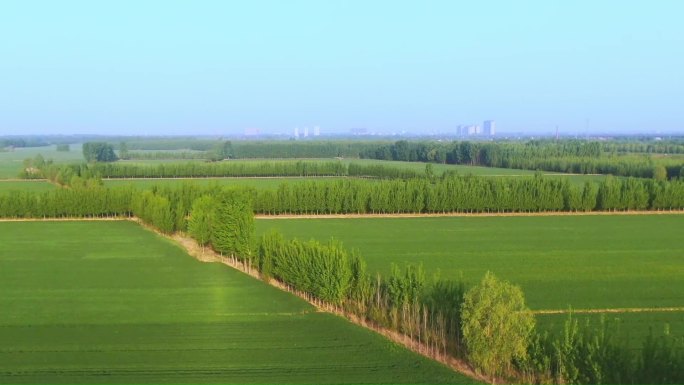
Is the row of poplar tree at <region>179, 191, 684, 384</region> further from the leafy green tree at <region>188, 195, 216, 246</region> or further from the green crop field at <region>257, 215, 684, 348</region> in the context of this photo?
the leafy green tree at <region>188, 195, 216, 246</region>

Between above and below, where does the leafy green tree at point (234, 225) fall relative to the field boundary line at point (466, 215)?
above

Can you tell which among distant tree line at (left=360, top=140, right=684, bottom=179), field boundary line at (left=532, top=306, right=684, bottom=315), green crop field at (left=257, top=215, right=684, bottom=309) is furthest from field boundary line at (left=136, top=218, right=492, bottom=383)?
distant tree line at (left=360, top=140, right=684, bottom=179)

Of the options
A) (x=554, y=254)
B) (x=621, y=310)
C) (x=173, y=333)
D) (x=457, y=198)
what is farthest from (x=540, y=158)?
(x=173, y=333)

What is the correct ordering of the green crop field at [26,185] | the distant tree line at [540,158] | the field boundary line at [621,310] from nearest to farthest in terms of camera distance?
1. the field boundary line at [621,310]
2. the green crop field at [26,185]
3. the distant tree line at [540,158]

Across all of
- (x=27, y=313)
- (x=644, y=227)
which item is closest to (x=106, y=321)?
(x=27, y=313)

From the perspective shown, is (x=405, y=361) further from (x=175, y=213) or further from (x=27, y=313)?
(x=175, y=213)

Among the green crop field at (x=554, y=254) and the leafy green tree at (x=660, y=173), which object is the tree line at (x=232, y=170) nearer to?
the leafy green tree at (x=660, y=173)

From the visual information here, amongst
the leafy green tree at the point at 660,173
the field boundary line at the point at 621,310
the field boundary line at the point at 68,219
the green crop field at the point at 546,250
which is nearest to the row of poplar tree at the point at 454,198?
the green crop field at the point at 546,250
